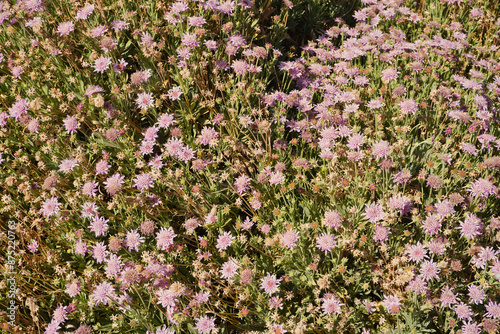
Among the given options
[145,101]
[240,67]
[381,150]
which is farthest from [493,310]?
[145,101]

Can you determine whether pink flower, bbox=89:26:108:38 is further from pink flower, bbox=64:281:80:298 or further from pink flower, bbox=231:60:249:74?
pink flower, bbox=64:281:80:298

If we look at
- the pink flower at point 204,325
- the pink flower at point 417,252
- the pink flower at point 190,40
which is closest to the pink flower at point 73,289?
the pink flower at point 204,325

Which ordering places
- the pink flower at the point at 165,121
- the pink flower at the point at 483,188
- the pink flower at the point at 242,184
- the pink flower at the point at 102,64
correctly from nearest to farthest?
the pink flower at the point at 483,188, the pink flower at the point at 242,184, the pink flower at the point at 165,121, the pink flower at the point at 102,64

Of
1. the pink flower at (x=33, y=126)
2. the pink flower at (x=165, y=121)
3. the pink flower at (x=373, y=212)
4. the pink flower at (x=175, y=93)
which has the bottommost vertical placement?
the pink flower at (x=373, y=212)

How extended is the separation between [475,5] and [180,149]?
16.4ft

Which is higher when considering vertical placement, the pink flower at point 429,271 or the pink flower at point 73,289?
the pink flower at point 429,271

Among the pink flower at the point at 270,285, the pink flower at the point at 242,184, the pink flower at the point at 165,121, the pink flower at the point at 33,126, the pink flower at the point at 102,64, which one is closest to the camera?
the pink flower at the point at 270,285

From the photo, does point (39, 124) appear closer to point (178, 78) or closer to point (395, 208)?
point (178, 78)

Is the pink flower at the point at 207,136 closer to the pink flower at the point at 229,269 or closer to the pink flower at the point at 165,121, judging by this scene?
the pink flower at the point at 165,121

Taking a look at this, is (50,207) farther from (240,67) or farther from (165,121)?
(240,67)

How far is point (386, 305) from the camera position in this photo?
275cm

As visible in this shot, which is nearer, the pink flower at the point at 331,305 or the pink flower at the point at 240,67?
the pink flower at the point at 331,305

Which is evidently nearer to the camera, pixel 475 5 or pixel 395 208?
pixel 395 208

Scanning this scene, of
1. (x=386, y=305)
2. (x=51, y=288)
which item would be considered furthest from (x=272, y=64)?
(x=51, y=288)
